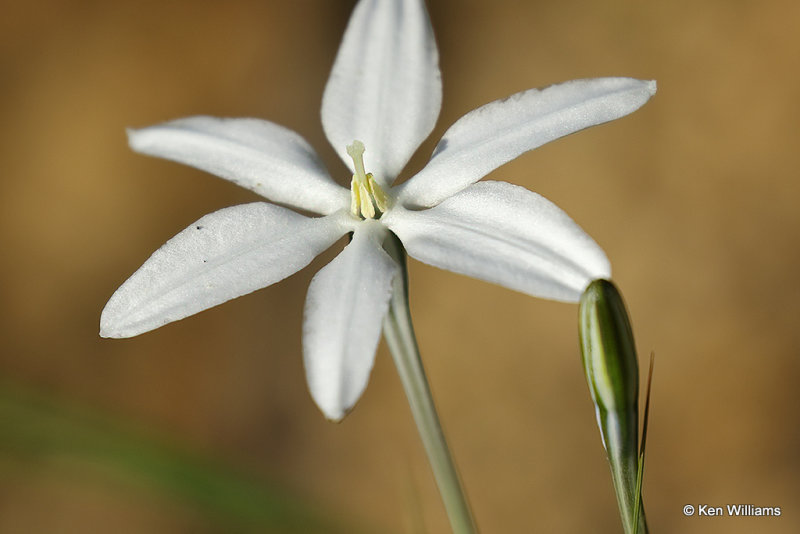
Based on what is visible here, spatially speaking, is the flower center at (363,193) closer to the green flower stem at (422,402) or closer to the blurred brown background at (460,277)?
the green flower stem at (422,402)

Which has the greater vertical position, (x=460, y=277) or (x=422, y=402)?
(x=460, y=277)

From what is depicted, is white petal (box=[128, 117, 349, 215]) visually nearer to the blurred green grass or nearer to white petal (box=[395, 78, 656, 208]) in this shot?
white petal (box=[395, 78, 656, 208])

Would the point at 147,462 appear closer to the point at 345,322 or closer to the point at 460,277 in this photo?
the point at 345,322

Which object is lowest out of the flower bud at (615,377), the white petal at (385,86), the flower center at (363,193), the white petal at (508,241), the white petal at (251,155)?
the flower bud at (615,377)

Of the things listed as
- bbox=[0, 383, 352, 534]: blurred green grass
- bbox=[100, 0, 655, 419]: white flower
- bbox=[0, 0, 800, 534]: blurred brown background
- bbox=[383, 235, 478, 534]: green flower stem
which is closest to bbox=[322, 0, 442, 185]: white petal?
bbox=[100, 0, 655, 419]: white flower

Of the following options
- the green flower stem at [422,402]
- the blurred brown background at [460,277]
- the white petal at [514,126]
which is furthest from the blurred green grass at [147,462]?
the blurred brown background at [460,277]

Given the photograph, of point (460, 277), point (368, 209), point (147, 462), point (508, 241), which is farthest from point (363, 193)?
point (460, 277)
